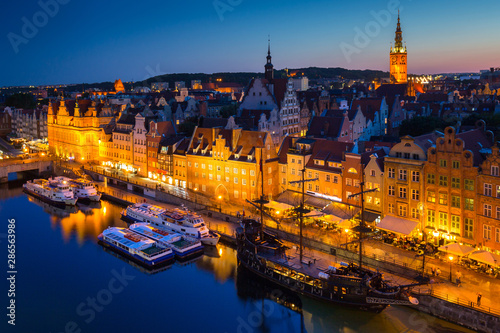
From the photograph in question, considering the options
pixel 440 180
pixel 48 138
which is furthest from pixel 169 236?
pixel 48 138

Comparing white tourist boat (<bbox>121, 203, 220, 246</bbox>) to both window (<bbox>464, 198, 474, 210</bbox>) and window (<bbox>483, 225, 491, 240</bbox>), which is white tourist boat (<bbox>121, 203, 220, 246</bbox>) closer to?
window (<bbox>464, 198, 474, 210</bbox>)

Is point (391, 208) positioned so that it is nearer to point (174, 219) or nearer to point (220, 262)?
point (220, 262)

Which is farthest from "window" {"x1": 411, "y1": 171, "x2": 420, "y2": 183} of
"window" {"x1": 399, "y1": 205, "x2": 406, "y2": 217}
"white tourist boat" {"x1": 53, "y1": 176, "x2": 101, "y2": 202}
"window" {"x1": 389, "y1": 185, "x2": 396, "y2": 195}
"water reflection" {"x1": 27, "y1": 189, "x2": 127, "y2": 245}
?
"white tourist boat" {"x1": 53, "y1": 176, "x2": 101, "y2": 202}

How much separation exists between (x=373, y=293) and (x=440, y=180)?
37.0 feet

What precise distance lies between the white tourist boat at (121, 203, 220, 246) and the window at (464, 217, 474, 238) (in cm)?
2103

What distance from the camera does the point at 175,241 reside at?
139 ft

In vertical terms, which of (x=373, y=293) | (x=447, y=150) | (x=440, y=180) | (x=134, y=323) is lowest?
(x=134, y=323)

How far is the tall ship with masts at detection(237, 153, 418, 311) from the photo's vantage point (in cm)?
3053

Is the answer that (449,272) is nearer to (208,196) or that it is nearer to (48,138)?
(208,196)

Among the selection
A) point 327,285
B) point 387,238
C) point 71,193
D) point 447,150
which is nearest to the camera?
point 327,285

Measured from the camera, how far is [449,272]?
31734 millimetres

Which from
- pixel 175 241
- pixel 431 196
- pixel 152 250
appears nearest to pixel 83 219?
pixel 175 241
